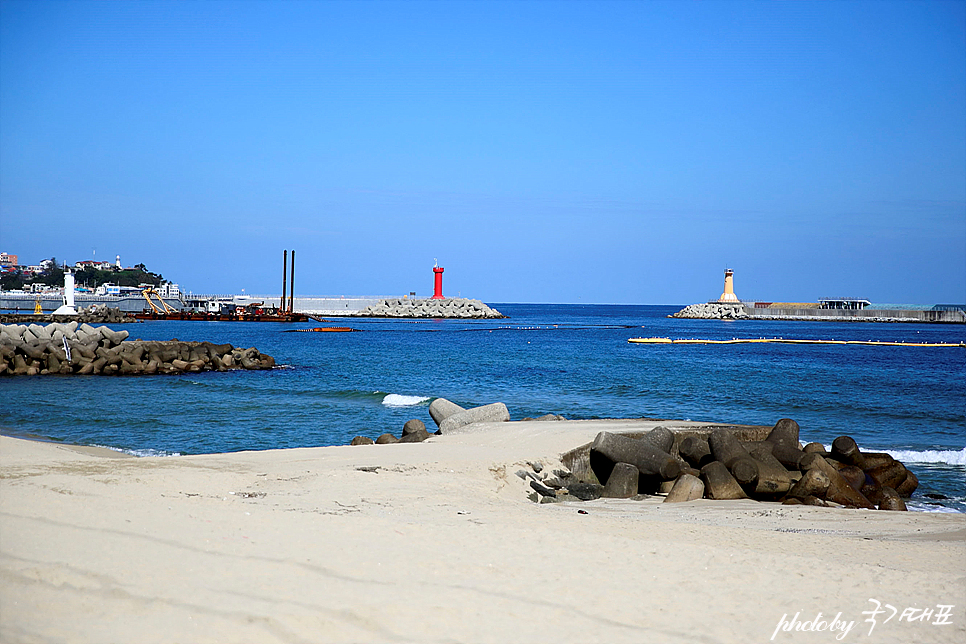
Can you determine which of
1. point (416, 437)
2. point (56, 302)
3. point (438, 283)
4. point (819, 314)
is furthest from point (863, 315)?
point (416, 437)

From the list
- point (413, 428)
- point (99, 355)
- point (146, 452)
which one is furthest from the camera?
point (99, 355)

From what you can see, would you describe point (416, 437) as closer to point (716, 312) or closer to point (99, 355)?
point (99, 355)

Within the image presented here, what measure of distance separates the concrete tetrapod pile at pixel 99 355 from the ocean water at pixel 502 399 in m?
1.77

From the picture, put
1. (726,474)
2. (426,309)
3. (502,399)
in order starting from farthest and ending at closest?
(426,309) → (502,399) → (726,474)

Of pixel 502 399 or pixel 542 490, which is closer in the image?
pixel 542 490

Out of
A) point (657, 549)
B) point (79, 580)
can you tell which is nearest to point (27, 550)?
point (79, 580)

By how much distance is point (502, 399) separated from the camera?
23641 millimetres

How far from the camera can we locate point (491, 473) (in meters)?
10.1

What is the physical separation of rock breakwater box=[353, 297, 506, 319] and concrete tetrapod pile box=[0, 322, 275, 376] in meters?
75.8

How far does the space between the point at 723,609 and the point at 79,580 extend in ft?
13.6

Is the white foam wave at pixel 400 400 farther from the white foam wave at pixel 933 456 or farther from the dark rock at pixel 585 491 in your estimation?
the dark rock at pixel 585 491

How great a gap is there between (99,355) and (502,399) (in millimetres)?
17599

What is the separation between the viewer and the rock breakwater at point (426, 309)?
110375mm

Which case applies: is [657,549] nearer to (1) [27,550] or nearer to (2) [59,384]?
(1) [27,550]
